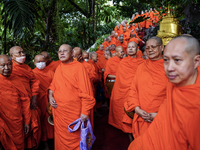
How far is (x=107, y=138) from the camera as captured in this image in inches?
142

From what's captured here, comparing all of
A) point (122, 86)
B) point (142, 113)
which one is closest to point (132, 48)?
point (122, 86)

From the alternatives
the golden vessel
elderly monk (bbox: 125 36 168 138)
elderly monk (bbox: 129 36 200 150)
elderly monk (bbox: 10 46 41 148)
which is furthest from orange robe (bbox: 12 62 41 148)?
the golden vessel

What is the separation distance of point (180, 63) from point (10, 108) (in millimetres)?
2468

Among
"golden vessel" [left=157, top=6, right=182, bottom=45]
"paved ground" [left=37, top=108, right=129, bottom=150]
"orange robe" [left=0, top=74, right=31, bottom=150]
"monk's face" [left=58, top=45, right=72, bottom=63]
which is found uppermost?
"golden vessel" [left=157, top=6, right=182, bottom=45]

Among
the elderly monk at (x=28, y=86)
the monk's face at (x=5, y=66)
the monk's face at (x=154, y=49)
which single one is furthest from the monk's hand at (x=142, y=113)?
the monk's face at (x=5, y=66)

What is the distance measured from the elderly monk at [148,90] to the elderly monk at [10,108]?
5.79ft

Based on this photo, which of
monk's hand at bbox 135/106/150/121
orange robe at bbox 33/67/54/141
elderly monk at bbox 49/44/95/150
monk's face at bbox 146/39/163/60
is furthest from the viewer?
orange robe at bbox 33/67/54/141

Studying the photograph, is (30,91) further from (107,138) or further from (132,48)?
(132,48)

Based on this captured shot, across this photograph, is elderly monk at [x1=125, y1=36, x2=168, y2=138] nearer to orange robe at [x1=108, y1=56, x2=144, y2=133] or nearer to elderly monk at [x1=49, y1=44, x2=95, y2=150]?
elderly monk at [x1=49, y1=44, x2=95, y2=150]

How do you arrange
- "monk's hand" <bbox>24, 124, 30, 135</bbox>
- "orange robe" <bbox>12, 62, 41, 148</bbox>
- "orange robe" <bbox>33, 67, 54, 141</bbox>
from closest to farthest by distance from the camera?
1. "monk's hand" <bbox>24, 124, 30, 135</bbox>
2. "orange robe" <bbox>12, 62, 41, 148</bbox>
3. "orange robe" <bbox>33, 67, 54, 141</bbox>

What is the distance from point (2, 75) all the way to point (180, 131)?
2525 mm

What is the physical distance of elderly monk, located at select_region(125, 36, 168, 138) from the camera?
2.11 m

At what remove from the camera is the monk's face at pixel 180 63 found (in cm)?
110

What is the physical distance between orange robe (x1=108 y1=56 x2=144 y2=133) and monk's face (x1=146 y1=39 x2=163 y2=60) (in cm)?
122
